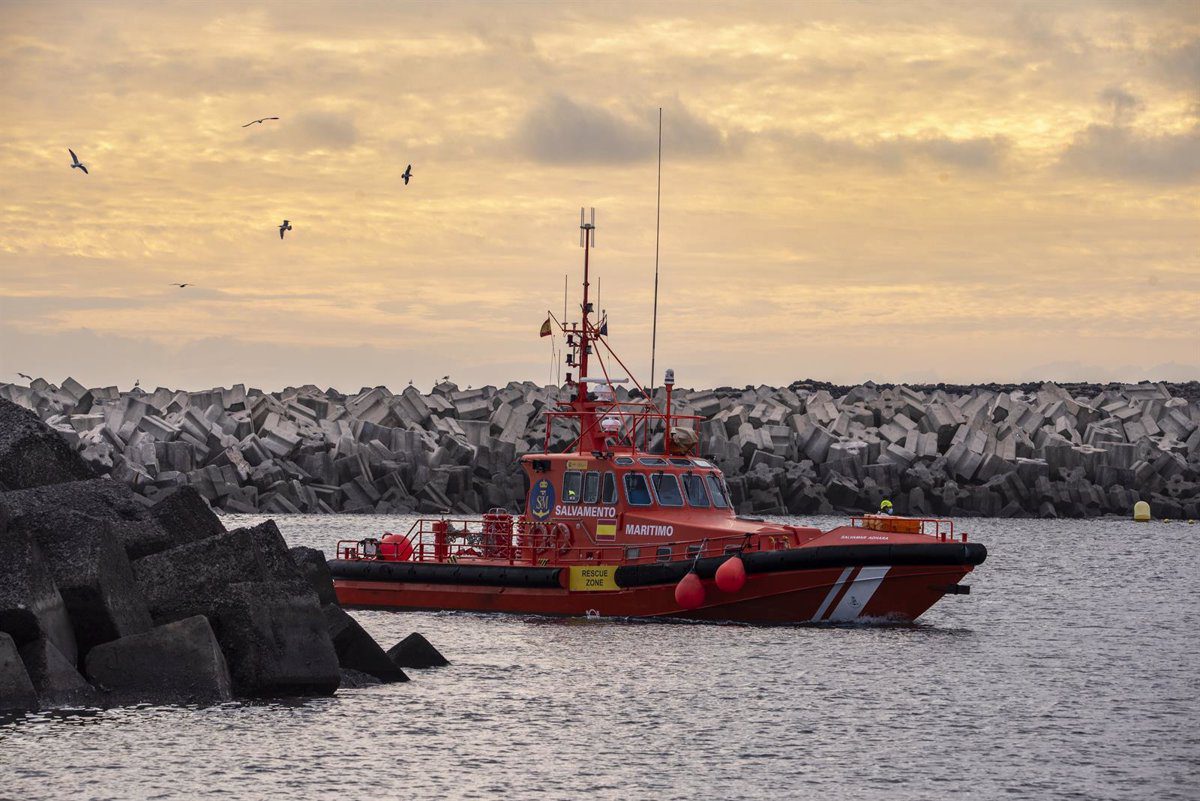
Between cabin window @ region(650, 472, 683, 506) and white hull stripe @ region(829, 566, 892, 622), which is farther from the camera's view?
cabin window @ region(650, 472, 683, 506)

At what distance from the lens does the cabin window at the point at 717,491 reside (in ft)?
77.1

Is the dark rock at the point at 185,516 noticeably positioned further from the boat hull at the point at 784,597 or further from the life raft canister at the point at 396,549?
the life raft canister at the point at 396,549

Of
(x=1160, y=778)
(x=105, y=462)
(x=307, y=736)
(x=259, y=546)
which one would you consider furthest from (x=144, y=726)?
(x=105, y=462)

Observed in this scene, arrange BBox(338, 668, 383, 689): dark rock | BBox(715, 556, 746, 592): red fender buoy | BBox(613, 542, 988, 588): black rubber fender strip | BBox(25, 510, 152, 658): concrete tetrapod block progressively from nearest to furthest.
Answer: BBox(25, 510, 152, 658): concrete tetrapod block < BBox(338, 668, 383, 689): dark rock < BBox(613, 542, 988, 588): black rubber fender strip < BBox(715, 556, 746, 592): red fender buoy

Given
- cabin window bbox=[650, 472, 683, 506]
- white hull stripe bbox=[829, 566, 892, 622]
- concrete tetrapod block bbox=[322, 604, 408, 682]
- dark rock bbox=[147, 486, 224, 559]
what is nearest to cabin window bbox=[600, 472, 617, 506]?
cabin window bbox=[650, 472, 683, 506]

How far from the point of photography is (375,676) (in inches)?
699

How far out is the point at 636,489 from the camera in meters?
23.0

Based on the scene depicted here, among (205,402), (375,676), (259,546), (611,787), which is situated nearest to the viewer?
(611,787)

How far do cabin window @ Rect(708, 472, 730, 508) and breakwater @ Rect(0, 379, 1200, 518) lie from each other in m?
20.4

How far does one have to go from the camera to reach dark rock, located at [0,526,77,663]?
46.3 ft

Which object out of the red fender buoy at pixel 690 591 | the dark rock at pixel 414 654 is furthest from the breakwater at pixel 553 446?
the dark rock at pixel 414 654

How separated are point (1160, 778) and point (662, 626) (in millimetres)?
8857

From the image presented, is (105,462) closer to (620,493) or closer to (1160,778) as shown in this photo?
(620,493)

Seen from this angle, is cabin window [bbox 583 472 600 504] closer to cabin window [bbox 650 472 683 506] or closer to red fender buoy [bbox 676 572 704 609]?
cabin window [bbox 650 472 683 506]
